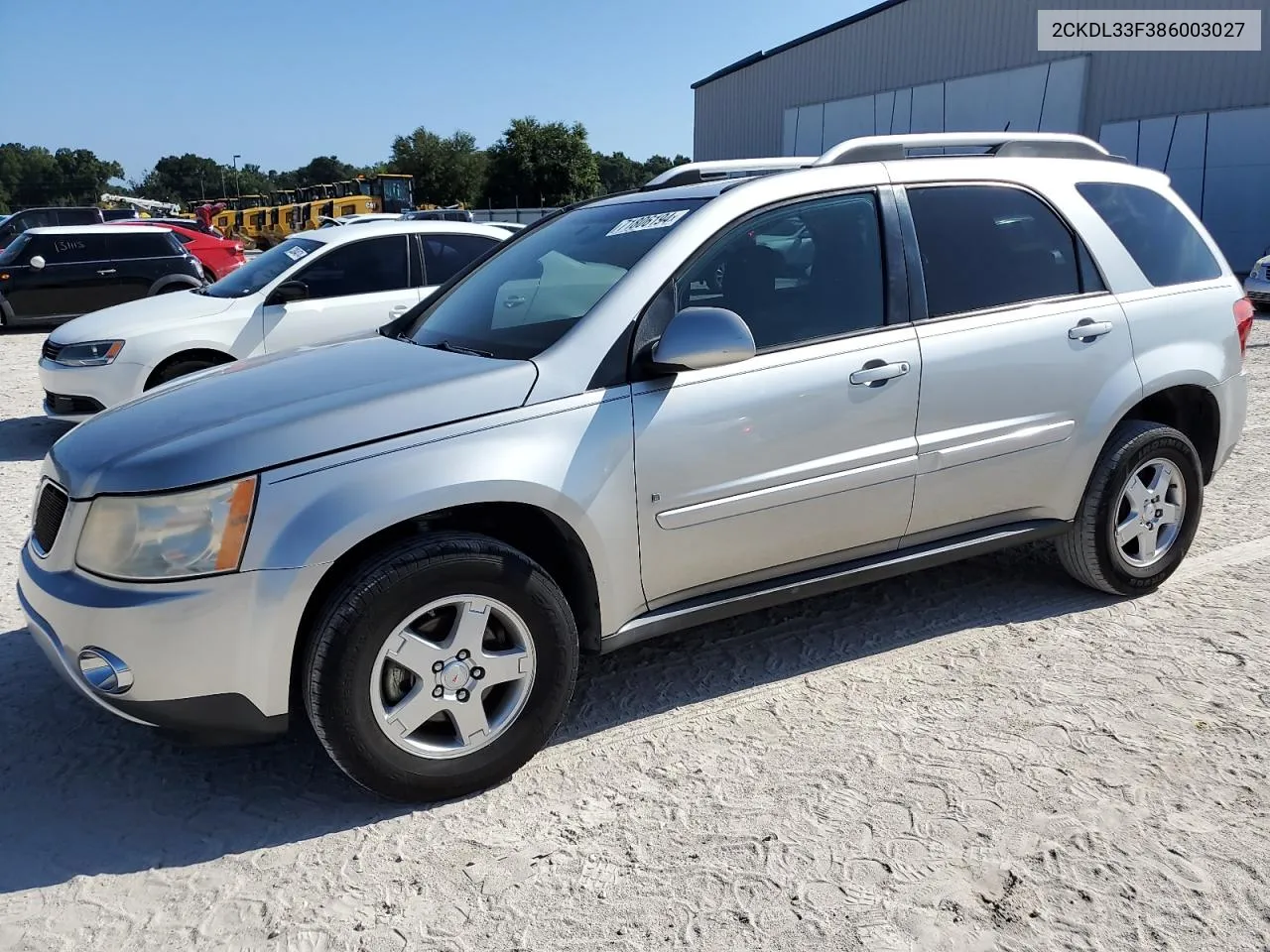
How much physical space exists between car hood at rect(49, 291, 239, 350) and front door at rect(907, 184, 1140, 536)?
5.64 meters

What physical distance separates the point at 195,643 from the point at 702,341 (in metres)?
1.63

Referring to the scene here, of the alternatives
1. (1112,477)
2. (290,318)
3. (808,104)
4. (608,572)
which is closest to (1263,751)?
(1112,477)

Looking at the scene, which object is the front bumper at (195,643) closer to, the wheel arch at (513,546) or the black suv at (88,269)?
the wheel arch at (513,546)

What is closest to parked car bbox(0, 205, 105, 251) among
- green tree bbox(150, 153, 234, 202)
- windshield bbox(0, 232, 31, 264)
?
windshield bbox(0, 232, 31, 264)

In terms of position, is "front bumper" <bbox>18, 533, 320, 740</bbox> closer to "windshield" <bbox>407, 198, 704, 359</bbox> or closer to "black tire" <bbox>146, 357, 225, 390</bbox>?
"windshield" <bbox>407, 198, 704, 359</bbox>

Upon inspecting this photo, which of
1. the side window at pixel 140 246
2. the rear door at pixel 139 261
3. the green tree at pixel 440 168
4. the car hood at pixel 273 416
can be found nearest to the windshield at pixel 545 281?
the car hood at pixel 273 416

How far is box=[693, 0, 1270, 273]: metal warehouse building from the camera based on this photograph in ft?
67.8

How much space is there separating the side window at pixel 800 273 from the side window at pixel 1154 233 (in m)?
1.23

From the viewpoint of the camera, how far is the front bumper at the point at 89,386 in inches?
279

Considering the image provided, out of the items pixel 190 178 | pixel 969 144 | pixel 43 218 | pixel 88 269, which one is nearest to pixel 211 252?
pixel 88 269

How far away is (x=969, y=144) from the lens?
418 centimetres

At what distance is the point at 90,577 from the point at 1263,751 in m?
3.48

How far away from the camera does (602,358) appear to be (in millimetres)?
3012

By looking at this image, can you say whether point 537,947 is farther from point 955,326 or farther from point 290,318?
point 290,318
